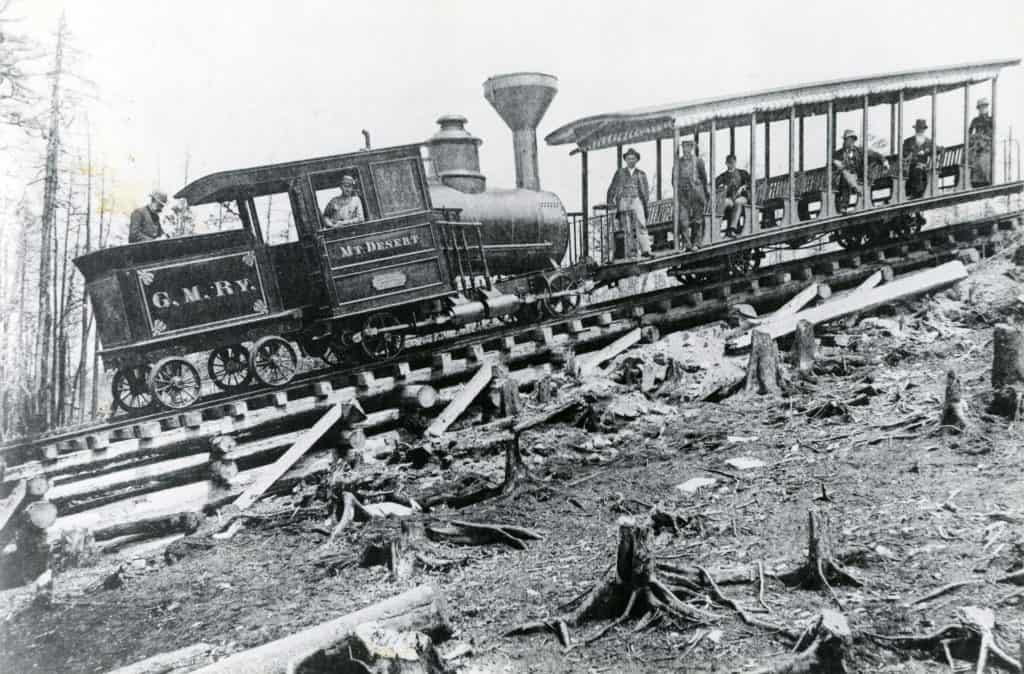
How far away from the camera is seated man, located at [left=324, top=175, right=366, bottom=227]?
31.0ft

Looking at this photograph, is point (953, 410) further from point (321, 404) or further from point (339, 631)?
point (321, 404)

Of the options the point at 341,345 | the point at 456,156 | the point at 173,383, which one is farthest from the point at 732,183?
the point at 173,383

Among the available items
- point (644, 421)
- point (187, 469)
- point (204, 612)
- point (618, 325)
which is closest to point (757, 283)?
point (618, 325)

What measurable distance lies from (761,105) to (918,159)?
10.7 ft

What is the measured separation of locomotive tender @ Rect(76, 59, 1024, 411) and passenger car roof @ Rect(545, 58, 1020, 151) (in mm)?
30

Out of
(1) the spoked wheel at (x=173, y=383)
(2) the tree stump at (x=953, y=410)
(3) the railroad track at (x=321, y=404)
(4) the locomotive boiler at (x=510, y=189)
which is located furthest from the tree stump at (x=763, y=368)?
(1) the spoked wheel at (x=173, y=383)

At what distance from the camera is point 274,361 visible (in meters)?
9.27

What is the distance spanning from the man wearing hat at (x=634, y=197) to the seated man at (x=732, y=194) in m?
1.33

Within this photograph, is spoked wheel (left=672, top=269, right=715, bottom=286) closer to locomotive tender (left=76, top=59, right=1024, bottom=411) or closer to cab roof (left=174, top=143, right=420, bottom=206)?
locomotive tender (left=76, top=59, right=1024, bottom=411)

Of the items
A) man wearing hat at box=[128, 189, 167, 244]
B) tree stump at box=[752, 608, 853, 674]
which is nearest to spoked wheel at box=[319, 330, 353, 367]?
man wearing hat at box=[128, 189, 167, 244]

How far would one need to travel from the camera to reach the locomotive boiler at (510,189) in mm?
11469

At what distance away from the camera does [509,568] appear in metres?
5.11

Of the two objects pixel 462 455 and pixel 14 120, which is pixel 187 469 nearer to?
pixel 462 455

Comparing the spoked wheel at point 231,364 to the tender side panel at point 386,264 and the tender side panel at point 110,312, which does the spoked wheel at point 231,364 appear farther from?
the tender side panel at point 386,264
